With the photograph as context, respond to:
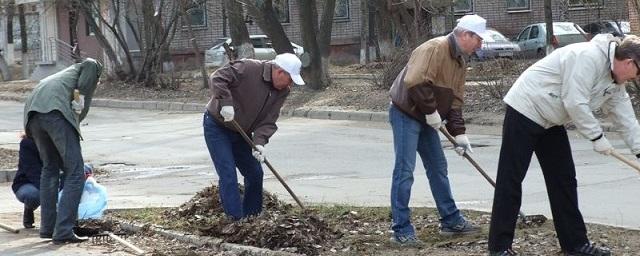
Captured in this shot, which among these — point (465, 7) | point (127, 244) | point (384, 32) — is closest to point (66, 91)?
point (127, 244)

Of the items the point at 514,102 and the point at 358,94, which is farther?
the point at 358,94

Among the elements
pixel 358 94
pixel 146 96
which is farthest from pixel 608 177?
pixel 146 96

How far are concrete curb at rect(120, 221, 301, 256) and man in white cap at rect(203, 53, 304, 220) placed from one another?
36 cm

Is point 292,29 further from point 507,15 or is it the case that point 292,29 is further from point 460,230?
point 460,230

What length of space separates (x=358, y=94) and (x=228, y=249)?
1544 cm

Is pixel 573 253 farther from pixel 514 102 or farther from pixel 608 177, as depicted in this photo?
pixel 608 177

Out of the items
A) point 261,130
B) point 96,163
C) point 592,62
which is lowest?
point 96,163

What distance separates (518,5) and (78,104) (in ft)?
126

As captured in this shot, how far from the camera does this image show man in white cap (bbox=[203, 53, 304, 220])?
7777mm

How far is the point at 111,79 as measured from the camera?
30344mm

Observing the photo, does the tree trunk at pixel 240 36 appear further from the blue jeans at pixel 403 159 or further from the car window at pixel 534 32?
the blue jeans at pixel 403 159

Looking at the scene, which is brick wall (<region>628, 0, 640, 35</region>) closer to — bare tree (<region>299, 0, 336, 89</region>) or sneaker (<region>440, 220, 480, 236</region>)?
bare tree (<region>299, 0, 336, 89</region>)

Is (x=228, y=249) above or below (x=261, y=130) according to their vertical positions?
below

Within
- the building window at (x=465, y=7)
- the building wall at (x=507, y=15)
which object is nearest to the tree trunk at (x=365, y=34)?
the building window at (x=465, y=7)
